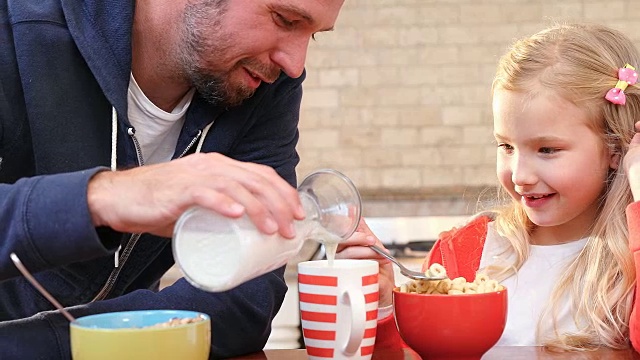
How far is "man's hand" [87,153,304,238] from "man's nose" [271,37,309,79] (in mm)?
528

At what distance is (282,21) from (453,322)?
1.93ft

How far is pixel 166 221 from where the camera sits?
91 cm

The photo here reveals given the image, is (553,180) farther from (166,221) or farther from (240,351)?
(166,221)

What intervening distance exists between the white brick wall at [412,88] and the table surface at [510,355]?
2.58 meters

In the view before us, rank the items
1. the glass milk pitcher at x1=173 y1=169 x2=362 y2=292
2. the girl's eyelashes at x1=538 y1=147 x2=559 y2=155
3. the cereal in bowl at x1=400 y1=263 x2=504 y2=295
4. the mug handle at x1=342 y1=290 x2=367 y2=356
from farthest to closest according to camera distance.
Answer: the girl's eyelashes at x1=538 y1=147 x2=559 y2=155
the cereal in bowl at x1=400 y1=263 x2=504 y2=295
the mug handle at x1=342 y1=290 x2=367 y2=356
the glass milk pitcher at x1=173 y1=169 x2=362 y2=292

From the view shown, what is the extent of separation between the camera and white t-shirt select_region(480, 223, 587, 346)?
148cm

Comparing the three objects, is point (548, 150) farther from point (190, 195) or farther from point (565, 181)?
point (190, 195)

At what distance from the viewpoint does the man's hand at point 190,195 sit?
0.86 metres

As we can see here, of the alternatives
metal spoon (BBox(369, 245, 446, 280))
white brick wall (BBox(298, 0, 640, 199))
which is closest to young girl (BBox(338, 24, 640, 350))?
metal spoon (BBox(369, 245, 446, 280))

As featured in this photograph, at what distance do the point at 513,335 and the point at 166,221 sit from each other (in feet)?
2.56

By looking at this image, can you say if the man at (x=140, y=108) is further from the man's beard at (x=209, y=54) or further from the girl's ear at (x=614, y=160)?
the girl's ear at (x=614, y=160)

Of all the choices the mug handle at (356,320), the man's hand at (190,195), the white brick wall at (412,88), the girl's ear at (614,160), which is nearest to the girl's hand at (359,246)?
the mug handle at (356,320)

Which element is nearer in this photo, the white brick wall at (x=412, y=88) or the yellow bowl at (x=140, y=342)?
the yellow bowl at (x=140, y=342)

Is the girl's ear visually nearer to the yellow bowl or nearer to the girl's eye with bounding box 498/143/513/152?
the girl's eye with bounding box 498/143/513/152
